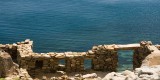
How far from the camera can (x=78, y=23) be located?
297ft

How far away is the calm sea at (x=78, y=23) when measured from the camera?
76312mm

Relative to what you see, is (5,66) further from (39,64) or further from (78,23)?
(78,23)

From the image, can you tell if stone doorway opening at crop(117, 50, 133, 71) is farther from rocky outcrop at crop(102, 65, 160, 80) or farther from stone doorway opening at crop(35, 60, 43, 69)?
rocky outcrop at crop(102, 65, 160, 80)

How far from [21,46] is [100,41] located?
37114mm

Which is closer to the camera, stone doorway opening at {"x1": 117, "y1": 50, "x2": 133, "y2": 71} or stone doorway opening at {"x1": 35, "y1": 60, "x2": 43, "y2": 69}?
stone doorway opening at {"x1": 35, "y1": 60, "x2": 43, "y2": 69}

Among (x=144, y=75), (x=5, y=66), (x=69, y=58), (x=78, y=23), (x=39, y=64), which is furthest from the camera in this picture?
(x=78, y=23)

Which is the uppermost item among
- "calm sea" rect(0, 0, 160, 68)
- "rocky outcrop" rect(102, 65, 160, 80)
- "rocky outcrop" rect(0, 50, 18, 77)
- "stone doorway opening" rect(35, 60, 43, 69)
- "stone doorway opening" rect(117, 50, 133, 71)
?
"calm sea" rect(0, 0, 160, 68)

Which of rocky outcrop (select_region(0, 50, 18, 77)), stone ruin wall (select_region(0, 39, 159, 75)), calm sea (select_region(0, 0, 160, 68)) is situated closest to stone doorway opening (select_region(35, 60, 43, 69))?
stone ruin wall (select_region(0, 39, 159, 75))

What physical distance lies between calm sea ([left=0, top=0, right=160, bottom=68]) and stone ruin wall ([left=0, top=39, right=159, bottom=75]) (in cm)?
2133

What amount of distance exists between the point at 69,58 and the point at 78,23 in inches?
2041

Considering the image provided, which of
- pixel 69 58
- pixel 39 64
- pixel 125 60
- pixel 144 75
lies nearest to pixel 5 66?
pixel 39 64

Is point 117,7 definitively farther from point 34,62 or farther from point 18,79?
point 18,79

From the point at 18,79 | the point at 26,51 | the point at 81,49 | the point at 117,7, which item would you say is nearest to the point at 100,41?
the point at 81,49

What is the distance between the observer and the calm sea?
250ft
